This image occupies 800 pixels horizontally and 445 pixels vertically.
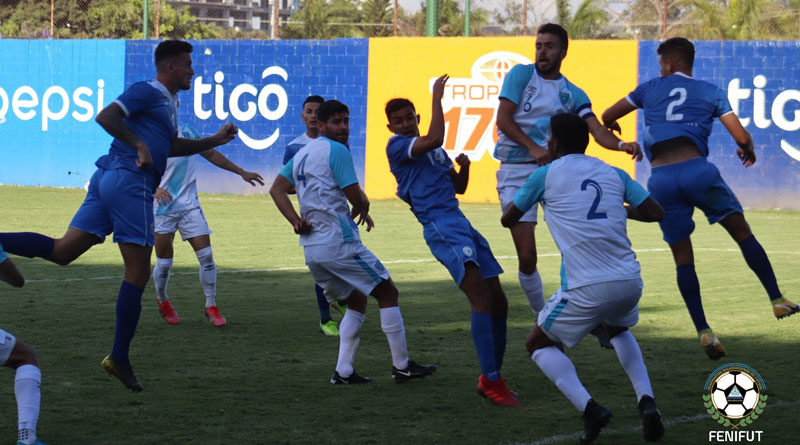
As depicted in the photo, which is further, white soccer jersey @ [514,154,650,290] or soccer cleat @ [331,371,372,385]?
soccer cleat @ [331,371,372,385]

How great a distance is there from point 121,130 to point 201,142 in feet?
3.10

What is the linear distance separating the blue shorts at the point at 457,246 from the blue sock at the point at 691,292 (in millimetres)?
1648

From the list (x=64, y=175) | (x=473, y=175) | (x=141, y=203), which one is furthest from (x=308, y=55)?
(x=141, y=203)

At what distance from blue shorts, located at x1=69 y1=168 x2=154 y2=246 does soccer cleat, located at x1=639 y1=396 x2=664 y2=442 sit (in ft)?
10.3

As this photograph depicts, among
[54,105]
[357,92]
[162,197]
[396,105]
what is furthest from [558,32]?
[54,105]

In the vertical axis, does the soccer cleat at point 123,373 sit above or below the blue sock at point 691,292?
below

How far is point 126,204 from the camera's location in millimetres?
6738

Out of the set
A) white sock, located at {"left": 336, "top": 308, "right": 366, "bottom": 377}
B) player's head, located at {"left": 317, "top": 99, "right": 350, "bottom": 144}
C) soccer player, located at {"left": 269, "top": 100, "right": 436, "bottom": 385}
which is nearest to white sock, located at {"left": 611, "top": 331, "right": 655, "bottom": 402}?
soccer player, located at {"left": 269, "top": 100, "right": 436, "bottom": 385}

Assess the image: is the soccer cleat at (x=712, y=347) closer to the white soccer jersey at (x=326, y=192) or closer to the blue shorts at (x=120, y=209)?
the white soccer jersey at (x=326, y=192)

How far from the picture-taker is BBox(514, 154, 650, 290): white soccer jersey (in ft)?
17.6

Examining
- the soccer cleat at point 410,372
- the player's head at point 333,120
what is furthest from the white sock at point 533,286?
the player's head at point 333,120

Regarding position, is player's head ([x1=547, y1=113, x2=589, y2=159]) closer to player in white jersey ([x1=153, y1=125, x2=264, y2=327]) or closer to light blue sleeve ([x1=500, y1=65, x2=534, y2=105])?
light blue sleeve ([x1=500, y1=65, x2=534, y2=105])

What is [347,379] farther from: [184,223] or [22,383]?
[184,223]

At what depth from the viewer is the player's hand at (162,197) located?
912 cm
